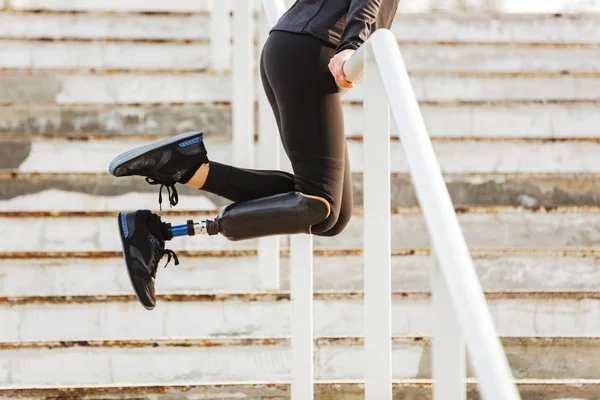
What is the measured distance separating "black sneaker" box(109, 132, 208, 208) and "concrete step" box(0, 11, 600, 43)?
7.10 ft

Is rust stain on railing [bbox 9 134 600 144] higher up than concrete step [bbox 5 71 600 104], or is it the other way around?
concrete step [bbox 5 71 600 104]

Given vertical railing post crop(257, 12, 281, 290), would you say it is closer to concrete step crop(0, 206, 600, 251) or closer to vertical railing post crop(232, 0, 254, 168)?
vertical railing post crop(232, 0, 254, 168)

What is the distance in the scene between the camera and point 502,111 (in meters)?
3.46

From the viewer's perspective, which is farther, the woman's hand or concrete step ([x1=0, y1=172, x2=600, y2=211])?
concrete step ([x1=0, y1=172, x2=600, y2=211])

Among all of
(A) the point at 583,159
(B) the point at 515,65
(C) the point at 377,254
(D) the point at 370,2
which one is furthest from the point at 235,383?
(B) the point at 515,65

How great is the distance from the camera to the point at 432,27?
13.9 feet

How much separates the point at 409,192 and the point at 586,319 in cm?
75

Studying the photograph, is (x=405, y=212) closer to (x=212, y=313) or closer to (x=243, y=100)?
(x=243, y=100)

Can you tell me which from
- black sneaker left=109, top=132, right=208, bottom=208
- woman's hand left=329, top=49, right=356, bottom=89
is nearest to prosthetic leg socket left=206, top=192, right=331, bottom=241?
black sneaker left=109, top=132, right=208, bottom=208

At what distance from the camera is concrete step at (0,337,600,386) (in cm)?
235

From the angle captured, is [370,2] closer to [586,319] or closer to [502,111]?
[586,319]

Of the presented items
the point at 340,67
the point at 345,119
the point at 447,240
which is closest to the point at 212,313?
the point at 340,67

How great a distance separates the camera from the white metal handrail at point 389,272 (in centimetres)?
111

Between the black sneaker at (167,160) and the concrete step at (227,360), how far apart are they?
1.54 feet
